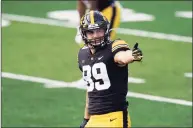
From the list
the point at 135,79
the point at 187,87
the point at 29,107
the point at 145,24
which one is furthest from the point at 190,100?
the point at 145,24

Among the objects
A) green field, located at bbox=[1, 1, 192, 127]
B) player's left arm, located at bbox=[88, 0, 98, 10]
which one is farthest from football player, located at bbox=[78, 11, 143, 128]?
player's left arm, located at bbox=[88, 0, 98, 10]

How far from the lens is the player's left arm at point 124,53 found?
267 inches

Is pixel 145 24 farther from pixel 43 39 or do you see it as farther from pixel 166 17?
pixel 43 39

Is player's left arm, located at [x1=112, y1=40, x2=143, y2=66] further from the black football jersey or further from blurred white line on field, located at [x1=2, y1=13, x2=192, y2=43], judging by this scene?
blurred white line on field, located at [x1=2, y1=13, x2=192, y2=43]

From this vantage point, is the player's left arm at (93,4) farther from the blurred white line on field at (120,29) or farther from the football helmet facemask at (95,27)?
the football helmet facemask at (95,27)

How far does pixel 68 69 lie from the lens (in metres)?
13.1

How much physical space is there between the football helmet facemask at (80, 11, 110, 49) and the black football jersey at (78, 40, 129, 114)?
3.1 inches

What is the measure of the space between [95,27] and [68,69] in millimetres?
5827

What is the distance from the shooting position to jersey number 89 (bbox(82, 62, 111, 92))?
732 centimetres

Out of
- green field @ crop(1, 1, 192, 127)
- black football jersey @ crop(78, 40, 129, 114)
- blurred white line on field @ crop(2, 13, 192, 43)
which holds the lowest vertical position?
blurred white line on field @ crop(2, 13, 192, 43)

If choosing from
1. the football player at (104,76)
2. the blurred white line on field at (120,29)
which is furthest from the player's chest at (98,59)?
the blurred white line on field at (120,29)

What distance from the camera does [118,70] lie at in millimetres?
7301

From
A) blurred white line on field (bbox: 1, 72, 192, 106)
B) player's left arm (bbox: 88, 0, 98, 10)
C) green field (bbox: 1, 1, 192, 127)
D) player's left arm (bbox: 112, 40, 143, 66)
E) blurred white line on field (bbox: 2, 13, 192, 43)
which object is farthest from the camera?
blurred white line on field (bbox: 2, 13, 192, 43)

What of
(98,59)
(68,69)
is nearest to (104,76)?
(98,59)
